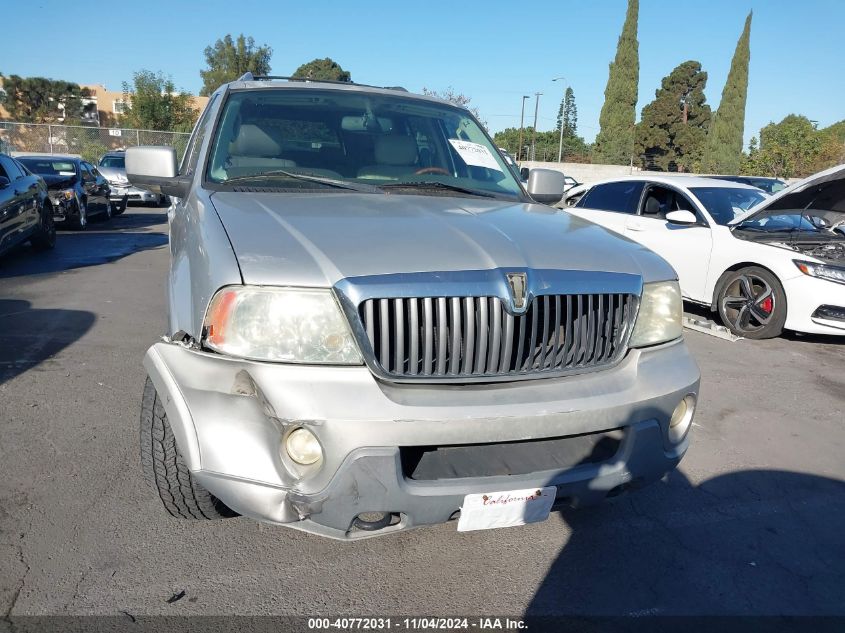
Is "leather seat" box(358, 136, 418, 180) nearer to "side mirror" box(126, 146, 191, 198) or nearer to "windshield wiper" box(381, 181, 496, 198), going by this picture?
"windshield wiper" box(381, 181, 496, 198)

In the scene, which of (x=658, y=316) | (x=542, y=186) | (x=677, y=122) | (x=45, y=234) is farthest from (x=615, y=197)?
(x=677, y=122)

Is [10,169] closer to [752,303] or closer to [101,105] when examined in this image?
[752,303]

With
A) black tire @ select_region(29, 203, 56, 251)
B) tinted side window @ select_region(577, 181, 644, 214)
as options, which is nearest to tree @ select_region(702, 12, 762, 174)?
tinted side window @ select_region(577, 181, 644, 214)

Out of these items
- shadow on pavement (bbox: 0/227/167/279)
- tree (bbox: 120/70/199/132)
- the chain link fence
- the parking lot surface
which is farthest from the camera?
tree (bbox: 120/70/199/132)

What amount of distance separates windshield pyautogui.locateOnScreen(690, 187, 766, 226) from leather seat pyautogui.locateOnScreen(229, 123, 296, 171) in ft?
18.6

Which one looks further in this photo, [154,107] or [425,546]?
[154,107]

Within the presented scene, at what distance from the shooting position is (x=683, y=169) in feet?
174

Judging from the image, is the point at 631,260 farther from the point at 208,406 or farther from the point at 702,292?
the point at 702,292

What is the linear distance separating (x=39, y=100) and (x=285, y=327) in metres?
69.8

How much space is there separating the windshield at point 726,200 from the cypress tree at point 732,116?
1602 inches

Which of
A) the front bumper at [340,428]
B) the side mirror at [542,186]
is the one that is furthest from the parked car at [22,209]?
the front bumper at [340,428]

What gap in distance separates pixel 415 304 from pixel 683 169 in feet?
185

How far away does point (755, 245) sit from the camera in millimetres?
6750

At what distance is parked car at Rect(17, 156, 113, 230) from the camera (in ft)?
41.5
